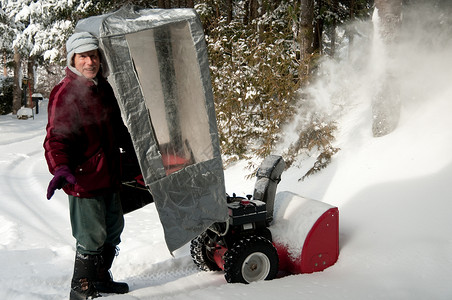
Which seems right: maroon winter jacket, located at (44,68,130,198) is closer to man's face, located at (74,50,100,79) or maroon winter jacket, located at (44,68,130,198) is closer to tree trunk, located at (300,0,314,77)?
man's face, located at (74,50,100,79)

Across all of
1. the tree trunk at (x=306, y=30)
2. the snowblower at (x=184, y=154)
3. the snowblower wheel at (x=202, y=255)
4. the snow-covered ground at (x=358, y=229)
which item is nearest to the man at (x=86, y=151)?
the snowblower at (x=184, y=154)

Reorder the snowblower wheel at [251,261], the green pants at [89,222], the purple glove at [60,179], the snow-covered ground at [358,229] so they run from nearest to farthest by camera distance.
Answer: the purple glove at [60,179]
the green pants at [89,222]
the snow-covered ground at [358,229]
the snowblower wheel at [251,261]

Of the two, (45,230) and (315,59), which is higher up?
(315,59)

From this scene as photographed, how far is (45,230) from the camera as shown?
199 inches

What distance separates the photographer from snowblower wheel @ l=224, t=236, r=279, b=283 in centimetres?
327

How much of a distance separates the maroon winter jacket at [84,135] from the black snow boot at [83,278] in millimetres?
518

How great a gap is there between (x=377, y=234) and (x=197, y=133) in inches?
77.5

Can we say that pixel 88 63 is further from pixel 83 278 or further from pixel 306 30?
pixel 306 30

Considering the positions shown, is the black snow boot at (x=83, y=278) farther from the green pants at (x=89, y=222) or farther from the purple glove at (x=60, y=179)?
the purple glove at (x=60, y=179)

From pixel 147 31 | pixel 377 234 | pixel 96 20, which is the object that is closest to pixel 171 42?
pixel 147 31

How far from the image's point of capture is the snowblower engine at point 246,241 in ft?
10.8

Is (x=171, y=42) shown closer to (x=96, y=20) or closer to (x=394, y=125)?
(x=96, y=20)

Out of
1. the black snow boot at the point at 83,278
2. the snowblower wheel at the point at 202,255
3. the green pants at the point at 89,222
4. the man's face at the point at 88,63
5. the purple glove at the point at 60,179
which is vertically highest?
the man's face at the point at 88,63

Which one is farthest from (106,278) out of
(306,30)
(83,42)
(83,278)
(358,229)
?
(306,30)
